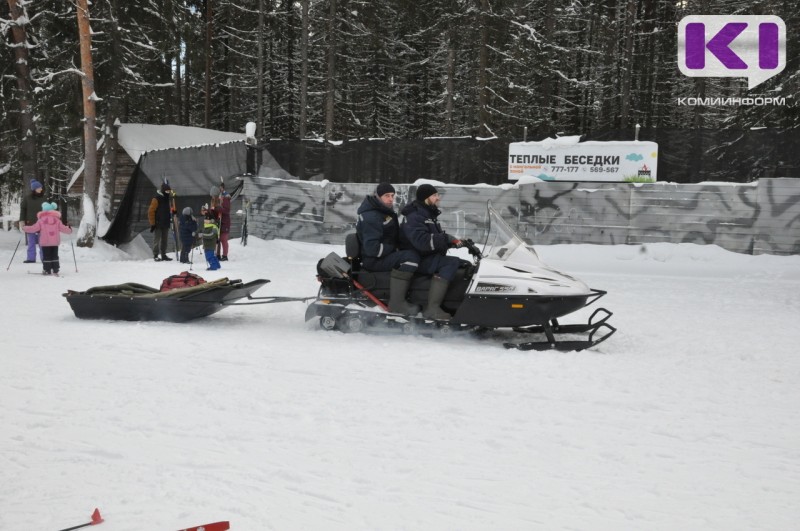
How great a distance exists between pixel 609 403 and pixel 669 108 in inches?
1530

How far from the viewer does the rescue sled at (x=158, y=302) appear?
7969 millimetres

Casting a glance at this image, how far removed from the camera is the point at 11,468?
3816 mm

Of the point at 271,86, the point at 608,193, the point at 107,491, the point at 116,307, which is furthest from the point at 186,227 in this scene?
the point at 271,86

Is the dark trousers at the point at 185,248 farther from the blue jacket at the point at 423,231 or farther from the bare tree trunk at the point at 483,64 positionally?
the bare tree trunk at the point at 483,64

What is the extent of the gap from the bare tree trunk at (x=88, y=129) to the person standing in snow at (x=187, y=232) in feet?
9.85

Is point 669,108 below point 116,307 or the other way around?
the other way around

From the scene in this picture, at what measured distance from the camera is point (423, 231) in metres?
7.43

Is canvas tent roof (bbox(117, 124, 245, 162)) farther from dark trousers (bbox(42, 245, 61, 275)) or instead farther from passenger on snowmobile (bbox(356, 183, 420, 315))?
passenger on snowmobile (bbox(356, 183, 420, 315))

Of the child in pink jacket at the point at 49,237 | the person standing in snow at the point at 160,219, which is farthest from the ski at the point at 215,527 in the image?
the person standing in snow at the point at 160,219

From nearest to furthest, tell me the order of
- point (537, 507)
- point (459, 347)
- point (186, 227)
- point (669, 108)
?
point (537, 507) → point (459, 347) → point (186, 227) → point (669, 108)

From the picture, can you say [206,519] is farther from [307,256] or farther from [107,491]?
[307,256]

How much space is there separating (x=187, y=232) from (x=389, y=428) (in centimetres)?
1093

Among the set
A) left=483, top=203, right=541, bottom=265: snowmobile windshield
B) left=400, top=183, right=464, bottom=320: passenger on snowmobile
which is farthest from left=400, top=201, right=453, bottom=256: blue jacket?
left=483, top=203, right=541, bottom=265: snowmobile windshield

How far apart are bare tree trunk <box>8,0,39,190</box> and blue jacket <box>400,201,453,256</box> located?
14.3 metres
